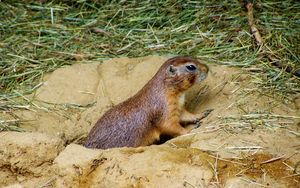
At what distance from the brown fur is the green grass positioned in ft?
2.89

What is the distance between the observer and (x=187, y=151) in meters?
6.07

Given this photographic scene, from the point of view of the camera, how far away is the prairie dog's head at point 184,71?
24.6ft

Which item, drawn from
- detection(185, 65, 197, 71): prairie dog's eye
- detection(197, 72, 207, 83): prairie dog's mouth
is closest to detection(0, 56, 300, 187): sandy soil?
detection(197, 72, 207, 83): prairie dog's mouth

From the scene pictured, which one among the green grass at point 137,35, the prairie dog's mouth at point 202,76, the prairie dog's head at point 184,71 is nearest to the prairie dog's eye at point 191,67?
the prairie dog's head at point 184,71

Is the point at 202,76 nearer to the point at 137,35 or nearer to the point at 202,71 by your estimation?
the point at 202,71

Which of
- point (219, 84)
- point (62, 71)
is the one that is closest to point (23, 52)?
point (62, 71)

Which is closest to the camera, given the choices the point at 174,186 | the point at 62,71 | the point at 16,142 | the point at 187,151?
the point at 174,186

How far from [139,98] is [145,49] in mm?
1424

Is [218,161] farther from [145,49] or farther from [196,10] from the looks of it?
[196,10]

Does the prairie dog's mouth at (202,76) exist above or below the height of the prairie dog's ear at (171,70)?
below

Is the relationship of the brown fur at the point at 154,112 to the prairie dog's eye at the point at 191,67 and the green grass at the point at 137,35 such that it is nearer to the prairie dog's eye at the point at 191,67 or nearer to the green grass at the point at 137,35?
the prairie dog's eye at the point at 191,67

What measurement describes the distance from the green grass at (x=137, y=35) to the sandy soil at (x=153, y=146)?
363 millimetres

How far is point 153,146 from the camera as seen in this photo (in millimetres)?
6219

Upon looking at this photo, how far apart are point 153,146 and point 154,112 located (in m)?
1.34
